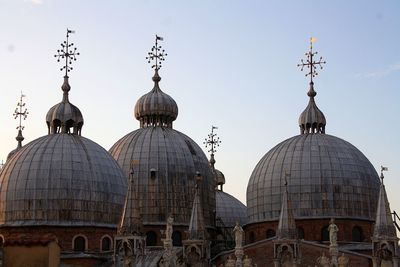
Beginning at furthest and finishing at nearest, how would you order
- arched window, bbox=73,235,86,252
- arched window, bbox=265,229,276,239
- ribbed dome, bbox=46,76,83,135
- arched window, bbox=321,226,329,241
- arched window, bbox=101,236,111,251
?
ribbed dome, bbox=46,76,83,135, arched window, bbox=265,229,276,239, arched window, bbox=321,226,329,241, arched window, bbox=101,236,111,251, arched window, bbox=73,235,86,252

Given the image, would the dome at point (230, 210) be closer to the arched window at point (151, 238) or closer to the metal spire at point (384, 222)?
the arched window at point (151, 238)

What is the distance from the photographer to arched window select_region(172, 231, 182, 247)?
204 feet

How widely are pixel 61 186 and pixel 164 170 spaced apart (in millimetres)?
8375

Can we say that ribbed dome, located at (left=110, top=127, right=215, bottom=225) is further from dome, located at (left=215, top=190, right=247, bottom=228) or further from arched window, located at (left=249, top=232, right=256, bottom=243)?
dome, located at (left=215, top=190, right=247, bottom=228)

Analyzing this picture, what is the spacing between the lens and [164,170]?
6450 cm

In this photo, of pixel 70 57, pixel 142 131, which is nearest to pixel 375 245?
pixel 142 131

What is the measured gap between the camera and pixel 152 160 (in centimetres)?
6500

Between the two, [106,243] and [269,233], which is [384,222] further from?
[106,243]

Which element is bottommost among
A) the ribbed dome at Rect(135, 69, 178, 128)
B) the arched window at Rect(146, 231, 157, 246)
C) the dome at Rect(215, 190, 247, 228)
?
the arched window at Rect(146, 231, 157, 246)

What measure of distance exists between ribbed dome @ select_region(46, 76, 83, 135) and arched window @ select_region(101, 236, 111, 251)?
29.7 ft

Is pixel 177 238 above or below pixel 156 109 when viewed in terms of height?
below

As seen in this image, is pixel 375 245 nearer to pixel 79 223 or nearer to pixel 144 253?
pixel 144 253

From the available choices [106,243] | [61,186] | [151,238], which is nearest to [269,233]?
[151,238]

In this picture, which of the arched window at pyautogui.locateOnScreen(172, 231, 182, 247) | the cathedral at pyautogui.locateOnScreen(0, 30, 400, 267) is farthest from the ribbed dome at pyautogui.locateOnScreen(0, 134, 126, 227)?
the arched window at pyautogui.locateOnScreen(172, 231, 182, 247)
